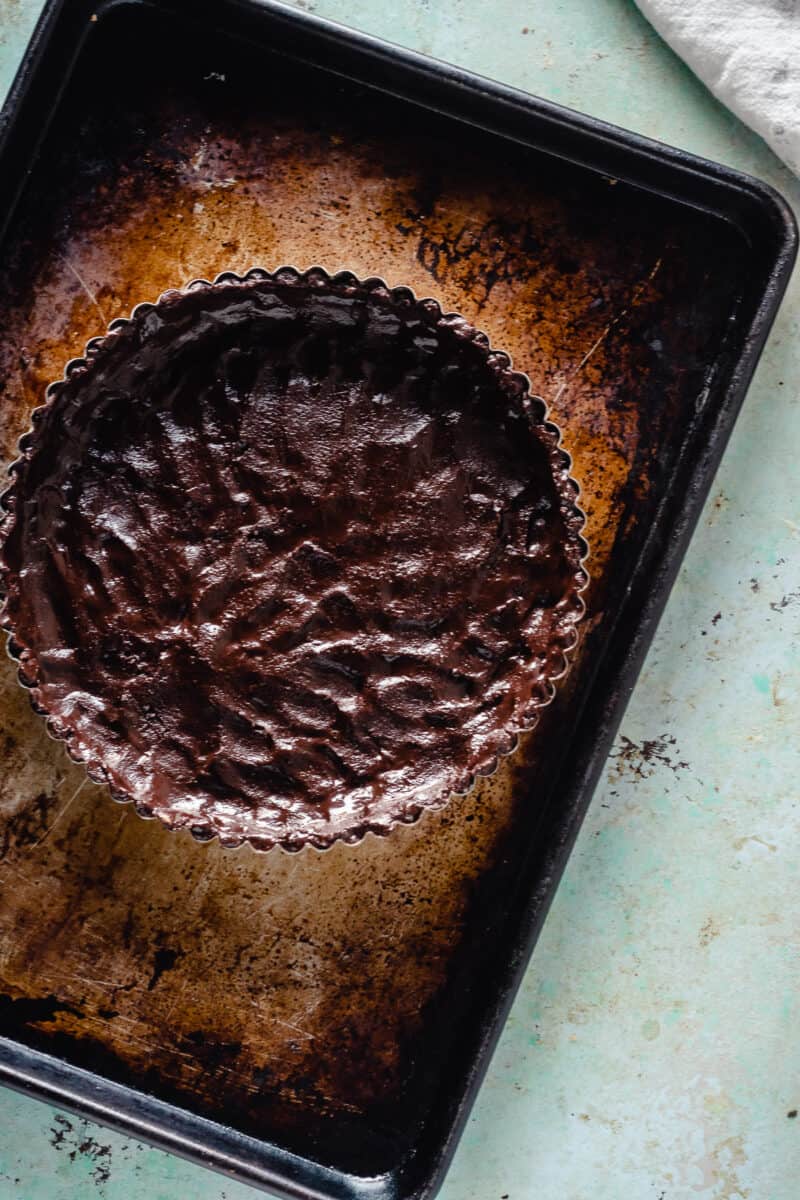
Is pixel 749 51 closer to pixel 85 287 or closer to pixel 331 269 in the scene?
pixel 331 269

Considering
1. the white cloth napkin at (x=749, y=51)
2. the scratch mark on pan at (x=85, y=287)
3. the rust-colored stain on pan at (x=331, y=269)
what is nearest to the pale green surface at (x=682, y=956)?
the rust-colored stain on pan at (x=331, y=269)

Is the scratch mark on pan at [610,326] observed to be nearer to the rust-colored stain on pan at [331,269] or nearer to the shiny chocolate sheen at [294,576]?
the rust-colored stain on pan at [331,269]

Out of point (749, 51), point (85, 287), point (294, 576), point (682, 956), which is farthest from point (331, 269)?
point (682, 956)

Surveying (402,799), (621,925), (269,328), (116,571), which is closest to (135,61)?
(269,328)

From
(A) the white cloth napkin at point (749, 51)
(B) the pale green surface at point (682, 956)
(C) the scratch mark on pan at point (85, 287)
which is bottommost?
(B) the pale green surface at point (682, 956)

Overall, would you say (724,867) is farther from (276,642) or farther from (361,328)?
(361,328)

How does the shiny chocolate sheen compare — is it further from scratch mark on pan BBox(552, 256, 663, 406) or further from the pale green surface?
the pale green surface
